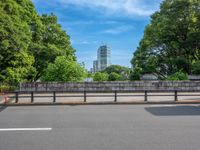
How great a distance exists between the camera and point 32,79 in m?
43.0

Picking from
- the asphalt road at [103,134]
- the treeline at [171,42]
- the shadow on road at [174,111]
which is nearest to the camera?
the asphalt road at [103,134]

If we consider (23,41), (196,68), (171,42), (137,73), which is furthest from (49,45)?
(196,68)

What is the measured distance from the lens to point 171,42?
4294 centimetres

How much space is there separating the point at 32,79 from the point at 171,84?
73.5ft

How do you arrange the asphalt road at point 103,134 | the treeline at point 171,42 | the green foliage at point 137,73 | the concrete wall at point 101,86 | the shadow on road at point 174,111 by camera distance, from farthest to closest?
1. the green foliage at point 137,73
2. the treeline at point 171,42
3. the concrete wall at point 101,86
4. the shadow on road at point 174,111
5. the asphalt road at point 103,134

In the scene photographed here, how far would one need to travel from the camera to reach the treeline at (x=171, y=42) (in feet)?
133

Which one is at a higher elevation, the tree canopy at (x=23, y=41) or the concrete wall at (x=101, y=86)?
the tree canopy at (x=23, y=41)

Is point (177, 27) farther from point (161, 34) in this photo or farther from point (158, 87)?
point (158, 87)

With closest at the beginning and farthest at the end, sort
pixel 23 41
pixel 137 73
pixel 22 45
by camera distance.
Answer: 1. pixel 22 45
2. pixel 23 41
3. pixel 137 73

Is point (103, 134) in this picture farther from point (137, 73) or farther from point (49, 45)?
point (137, 73)

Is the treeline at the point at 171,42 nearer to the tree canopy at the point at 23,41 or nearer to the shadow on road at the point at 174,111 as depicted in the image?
the tree canopy at the point at 23,41

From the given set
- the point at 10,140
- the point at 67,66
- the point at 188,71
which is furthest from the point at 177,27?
the point at 10,140

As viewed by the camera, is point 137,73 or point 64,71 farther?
point 137,73

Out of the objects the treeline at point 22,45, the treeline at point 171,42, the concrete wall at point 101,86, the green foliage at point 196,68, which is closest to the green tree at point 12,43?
the treeline at point 22,45
